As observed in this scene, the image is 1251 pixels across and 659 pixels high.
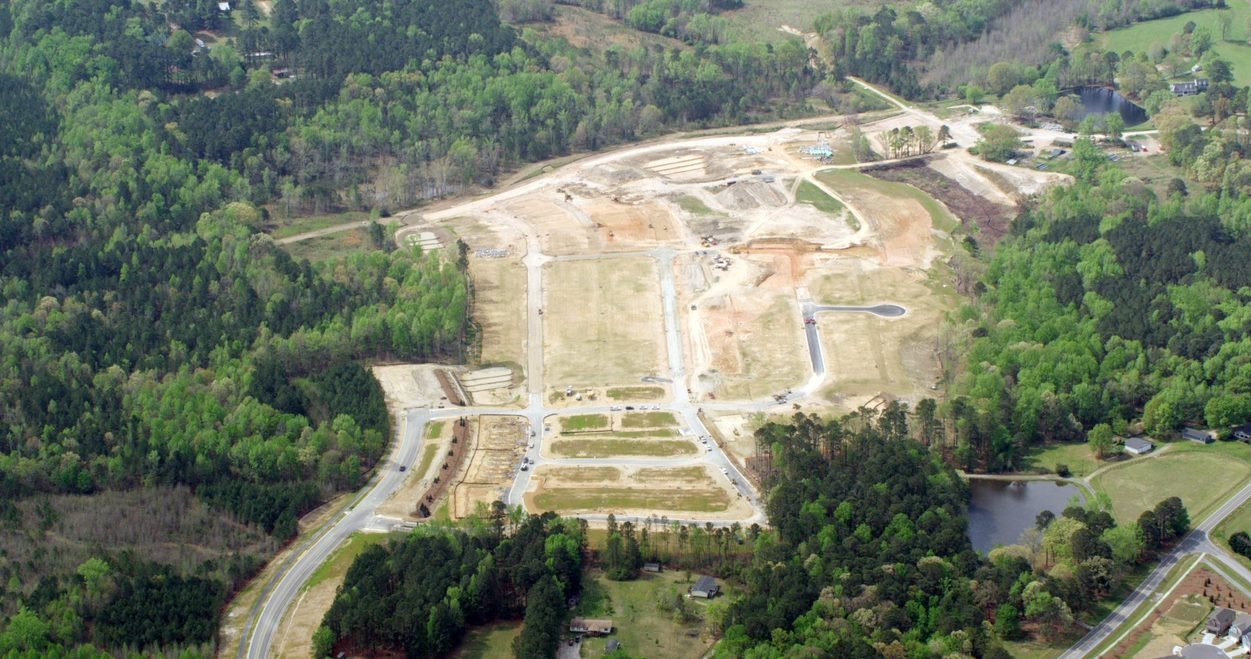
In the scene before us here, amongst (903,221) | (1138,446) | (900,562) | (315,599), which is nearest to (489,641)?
(315,599)

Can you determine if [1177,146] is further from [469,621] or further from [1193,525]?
[469,621]

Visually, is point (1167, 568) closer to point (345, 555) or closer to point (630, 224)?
point (345, 555)

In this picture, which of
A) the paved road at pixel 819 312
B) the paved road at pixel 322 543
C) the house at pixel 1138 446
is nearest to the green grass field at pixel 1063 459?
the house at pixel 1138 446

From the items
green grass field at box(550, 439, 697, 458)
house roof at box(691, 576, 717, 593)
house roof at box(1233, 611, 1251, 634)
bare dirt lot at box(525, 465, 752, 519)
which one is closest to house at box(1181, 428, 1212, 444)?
house roof at box(1233, 611, 1251, 634)

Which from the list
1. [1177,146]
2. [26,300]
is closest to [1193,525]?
[1177,146]

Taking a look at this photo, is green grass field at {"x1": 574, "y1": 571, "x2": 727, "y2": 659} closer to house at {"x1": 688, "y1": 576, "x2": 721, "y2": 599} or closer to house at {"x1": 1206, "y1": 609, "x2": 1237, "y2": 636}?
house at {"x1": 688, "y1": 576, "x2": 721, "y2": 599}

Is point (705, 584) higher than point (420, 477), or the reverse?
point (420, 477)
